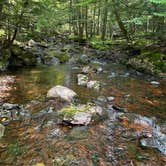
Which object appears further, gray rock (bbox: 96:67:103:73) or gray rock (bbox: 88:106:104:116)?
gray rock (bbox: 96:67:103:73)

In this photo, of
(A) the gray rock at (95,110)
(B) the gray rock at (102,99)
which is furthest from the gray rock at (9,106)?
(B) the gray rock at (102,99)

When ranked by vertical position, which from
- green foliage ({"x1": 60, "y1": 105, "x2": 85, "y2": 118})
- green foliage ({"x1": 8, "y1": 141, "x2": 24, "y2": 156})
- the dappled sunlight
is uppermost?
green foliage ({"x1": 60, "y1": 105, "x2": 85, "y2": 118})

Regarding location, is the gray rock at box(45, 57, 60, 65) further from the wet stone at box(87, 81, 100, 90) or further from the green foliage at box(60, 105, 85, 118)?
the green foliage at box(60, 105, 85, 118)

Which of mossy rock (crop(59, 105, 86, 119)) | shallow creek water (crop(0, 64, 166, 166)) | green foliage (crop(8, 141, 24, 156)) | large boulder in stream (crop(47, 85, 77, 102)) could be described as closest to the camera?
shallow creek water (crop(0, 64, 166, 166))

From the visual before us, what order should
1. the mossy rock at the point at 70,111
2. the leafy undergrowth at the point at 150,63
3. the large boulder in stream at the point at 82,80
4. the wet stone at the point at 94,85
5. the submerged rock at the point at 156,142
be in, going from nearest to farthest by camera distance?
the submerged rock at the point at 156,142 < the mossy rock at the point at 70,111 < the wet stone at the point at 94,85 < the large boulder in stream at the point at 82,80 < the leafy undergrowth at the point at 150,63

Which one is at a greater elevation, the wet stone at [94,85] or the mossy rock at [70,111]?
the mossy rock at [70,111]

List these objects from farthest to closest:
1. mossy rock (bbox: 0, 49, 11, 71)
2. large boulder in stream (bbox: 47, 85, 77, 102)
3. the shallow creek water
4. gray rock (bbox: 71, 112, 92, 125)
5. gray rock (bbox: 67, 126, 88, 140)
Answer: mossy rock (bbox: 0, 49, 11, 71), large boulder in stream (bbox: 47, 85, 77, 102), gray rock (bbox: 71, 112, 92, 125), gray rock (bbox: 67, 126, 88, 140), the shallow creek water

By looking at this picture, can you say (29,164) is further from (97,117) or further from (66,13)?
(66,13)

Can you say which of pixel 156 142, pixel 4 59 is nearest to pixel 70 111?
pixel 156 142

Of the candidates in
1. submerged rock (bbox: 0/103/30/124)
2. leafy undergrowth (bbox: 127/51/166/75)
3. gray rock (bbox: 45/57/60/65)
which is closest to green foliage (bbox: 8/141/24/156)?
submerged rock (bbox: 0/103/30/124)

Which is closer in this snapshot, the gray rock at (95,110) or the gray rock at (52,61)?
the gray rock at (95,110)

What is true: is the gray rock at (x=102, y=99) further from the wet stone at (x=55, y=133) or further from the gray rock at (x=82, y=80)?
the wet stone at (x=55, y=133)

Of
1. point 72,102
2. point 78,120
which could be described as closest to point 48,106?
point 72,102

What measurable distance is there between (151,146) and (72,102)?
2850 millimetres
